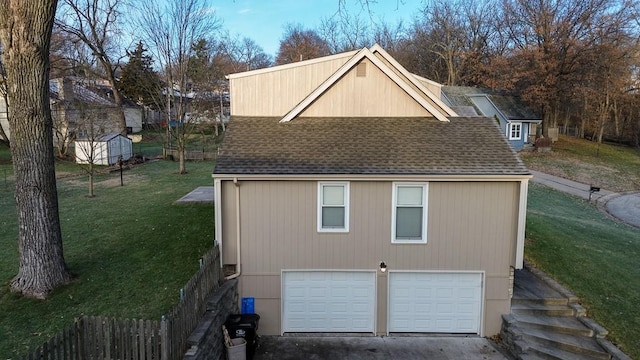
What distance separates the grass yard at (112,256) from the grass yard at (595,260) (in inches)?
410

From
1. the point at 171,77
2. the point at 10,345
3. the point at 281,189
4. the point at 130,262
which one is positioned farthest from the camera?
the point at 171,77

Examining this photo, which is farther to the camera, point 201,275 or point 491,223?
point 491,223

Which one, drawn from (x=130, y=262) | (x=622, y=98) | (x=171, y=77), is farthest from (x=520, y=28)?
(x=130, y=262)

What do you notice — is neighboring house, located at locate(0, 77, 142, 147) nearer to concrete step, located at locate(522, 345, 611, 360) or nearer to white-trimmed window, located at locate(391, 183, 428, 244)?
white-trimmed window, located at locate(391, 183, 428, 244)

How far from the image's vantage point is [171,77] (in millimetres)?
30688

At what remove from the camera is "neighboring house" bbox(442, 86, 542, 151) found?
39250 millimetres

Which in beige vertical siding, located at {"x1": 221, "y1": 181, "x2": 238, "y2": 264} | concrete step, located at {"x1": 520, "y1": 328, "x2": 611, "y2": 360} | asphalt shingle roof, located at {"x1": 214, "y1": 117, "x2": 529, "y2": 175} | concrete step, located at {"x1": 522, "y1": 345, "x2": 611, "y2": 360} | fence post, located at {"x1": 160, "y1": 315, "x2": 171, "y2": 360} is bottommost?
concrete step, located at {"x1": 522, "y1": 345, "x2": 611, "y2": 360}

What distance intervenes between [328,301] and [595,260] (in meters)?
9.23

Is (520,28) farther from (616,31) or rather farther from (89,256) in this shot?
(89,256)

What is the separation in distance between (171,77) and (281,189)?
23538 millimetres

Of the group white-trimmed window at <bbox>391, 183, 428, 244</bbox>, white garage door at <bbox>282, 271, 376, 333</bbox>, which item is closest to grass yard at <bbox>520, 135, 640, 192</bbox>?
white-trimmed window at <bbox>391, 183, 428, 244</bbox>

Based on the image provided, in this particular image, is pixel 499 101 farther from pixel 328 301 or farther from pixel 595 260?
pixel 328 301

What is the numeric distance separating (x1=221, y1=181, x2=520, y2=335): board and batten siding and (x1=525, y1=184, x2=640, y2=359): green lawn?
251 cm

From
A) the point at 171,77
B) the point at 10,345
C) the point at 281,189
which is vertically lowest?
the point at 10,345
